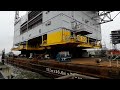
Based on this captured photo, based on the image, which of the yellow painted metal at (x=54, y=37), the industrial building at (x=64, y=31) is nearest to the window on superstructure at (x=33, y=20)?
Result: the industrial building at (x=64, y=31)

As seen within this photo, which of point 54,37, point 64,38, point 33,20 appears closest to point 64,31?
point 64,38

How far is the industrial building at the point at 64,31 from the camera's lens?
1518 cm

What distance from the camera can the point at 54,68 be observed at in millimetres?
12594

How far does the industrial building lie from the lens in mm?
15180

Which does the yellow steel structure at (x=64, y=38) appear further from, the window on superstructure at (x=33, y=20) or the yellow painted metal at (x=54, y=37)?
the window on superstructure at (x=33, y=20)

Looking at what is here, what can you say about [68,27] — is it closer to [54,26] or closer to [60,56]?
[54,26]

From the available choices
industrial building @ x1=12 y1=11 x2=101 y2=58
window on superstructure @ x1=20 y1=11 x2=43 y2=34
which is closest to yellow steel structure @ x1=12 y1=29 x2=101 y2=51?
industrial building @ x1=12 y1=11 x2=101 y2=58

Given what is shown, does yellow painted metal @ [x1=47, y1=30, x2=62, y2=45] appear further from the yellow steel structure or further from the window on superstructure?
the window on superstructure

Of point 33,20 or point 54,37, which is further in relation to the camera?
point 33,20

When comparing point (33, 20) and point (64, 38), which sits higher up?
point (33, 20)

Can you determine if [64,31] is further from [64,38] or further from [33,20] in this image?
[33,20]

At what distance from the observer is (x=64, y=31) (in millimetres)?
15445
